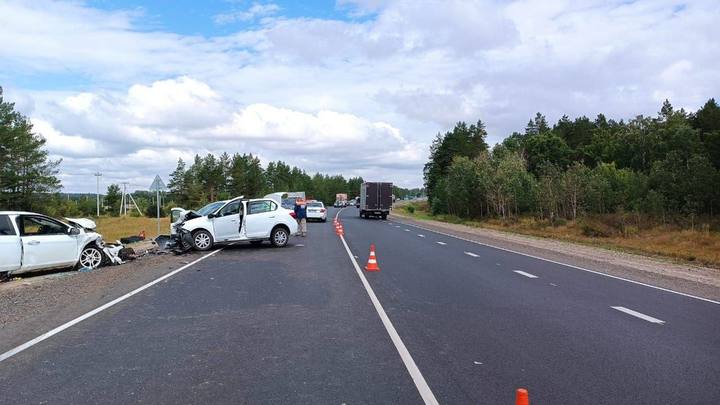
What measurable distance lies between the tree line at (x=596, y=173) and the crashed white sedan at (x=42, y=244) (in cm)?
3499

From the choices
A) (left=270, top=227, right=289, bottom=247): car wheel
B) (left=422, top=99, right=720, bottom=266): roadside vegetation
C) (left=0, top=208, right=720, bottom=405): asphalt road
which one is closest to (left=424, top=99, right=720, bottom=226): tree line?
(left=422, top=99, right=720, bottom=266): roadside vegetation

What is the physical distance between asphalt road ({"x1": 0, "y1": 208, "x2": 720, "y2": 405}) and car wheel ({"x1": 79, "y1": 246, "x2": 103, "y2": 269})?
4145mm

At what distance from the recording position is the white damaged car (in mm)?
20234

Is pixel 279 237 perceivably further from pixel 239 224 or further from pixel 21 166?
pixel 21 166

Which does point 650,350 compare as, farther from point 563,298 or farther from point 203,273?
point 203,273

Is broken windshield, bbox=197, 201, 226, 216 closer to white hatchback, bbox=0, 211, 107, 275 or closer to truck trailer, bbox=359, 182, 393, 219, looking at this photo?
white hatchback, bbox=0, 211, 107, 275

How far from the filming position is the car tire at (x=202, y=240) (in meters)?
20.1

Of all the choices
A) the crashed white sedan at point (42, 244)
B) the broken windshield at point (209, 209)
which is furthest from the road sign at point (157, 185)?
the crashed white sedan at point (42, 244)

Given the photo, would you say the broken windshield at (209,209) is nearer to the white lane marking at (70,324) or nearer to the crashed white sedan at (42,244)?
the crashed white sedan at (42,244)

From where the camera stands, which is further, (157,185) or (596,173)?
(596,173)

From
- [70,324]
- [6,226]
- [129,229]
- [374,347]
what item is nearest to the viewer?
[374,347]

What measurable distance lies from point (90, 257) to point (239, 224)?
6.01m

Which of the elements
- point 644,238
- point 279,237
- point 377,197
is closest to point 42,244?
point 279,237

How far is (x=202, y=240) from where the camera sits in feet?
66.5
